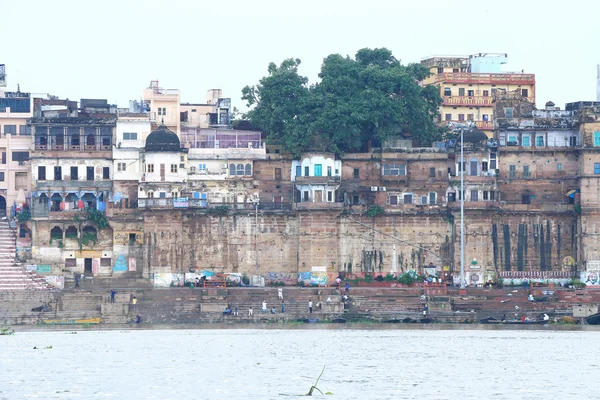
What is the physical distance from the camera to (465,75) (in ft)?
360

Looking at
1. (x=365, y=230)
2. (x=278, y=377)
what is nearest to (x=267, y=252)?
(x=365, y=230)

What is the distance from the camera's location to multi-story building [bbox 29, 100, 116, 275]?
96.8 metres

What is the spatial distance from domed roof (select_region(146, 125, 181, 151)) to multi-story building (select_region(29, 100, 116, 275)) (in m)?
2.70

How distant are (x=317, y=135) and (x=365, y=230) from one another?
600 cm

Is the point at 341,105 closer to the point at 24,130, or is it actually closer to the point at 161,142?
the point at 161,142

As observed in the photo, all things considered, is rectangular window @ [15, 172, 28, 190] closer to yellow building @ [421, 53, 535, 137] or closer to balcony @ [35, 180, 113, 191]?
balcony @ [35, 180, 113, 191]

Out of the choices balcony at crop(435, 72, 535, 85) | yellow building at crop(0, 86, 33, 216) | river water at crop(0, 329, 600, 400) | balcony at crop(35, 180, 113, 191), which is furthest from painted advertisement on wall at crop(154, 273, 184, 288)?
balcony at crop(435, 72, 535, 85)

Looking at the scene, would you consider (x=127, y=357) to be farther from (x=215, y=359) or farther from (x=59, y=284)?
(x=59, y=284)

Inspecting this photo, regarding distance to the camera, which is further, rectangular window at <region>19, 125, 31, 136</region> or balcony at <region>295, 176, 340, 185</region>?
rectangular window at <region>19, 125, 31, 136</region>

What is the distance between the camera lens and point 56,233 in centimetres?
9744

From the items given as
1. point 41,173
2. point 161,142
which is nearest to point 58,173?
point 41,173

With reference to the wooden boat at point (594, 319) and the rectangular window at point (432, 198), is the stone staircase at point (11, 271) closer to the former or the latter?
the rectangular window at point (432, 198)

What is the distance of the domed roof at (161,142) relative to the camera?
96938 millimetres

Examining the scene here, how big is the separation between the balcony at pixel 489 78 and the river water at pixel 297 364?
2684 cm
